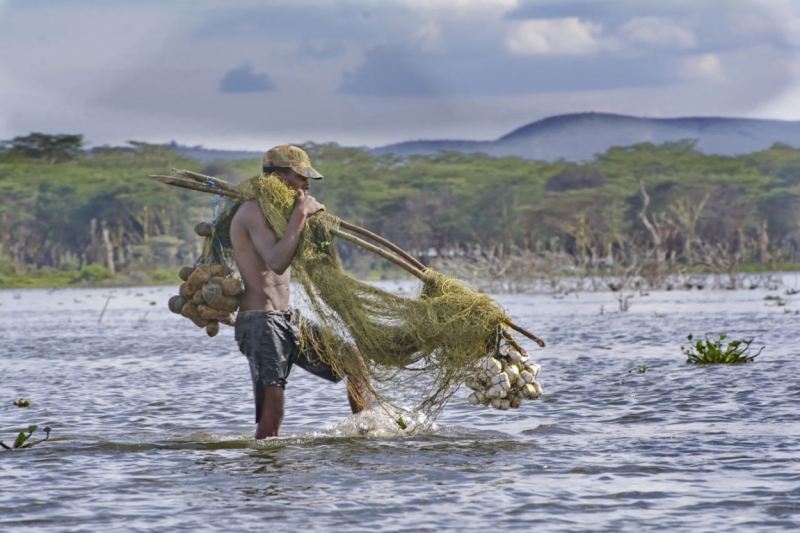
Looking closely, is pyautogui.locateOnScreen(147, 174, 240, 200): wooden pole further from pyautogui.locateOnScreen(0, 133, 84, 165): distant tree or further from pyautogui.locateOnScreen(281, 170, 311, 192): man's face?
pyautogui.locateOnScreen(0, 133, 84, 165): distant tree

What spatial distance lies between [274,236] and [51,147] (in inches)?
3825

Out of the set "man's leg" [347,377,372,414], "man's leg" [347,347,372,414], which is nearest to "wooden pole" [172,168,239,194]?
"man's leg" [347,347,372,414]

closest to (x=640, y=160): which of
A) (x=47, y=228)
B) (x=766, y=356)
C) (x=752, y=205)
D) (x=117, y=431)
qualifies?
(x=752, y=205)

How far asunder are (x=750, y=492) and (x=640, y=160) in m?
92.4

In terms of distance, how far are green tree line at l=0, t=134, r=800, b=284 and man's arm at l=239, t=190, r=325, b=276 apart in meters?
63.9

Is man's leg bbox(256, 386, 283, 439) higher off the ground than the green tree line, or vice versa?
the green tree line

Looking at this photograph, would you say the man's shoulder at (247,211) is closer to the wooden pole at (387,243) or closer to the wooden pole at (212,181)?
the wooden pole at (212,181)

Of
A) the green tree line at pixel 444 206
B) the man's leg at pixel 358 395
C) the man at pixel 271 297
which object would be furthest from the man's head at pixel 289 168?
the green tree line at pixel 444 206

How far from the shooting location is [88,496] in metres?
6.95

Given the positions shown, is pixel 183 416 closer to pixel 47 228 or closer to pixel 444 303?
pixel 444 303

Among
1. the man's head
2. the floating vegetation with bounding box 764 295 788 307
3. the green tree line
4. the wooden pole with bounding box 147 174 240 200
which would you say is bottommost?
the floating vegetation with bounding box 764 295 788 307

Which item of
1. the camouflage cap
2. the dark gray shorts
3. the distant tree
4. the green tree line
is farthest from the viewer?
the distant tree

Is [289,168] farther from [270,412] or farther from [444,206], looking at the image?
[444,206]

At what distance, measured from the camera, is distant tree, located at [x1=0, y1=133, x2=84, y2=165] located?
325 ft
